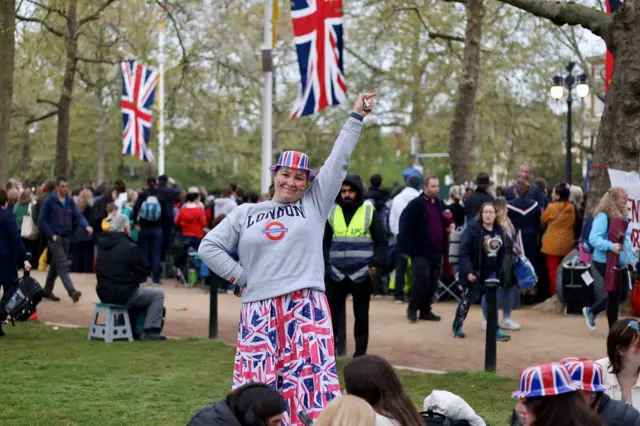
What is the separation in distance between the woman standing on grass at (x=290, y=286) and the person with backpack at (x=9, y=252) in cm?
721

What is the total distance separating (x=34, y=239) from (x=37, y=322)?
22.0 feet

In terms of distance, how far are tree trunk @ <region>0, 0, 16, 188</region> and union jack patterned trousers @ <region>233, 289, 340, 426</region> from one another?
10.2m

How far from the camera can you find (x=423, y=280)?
46.4ft

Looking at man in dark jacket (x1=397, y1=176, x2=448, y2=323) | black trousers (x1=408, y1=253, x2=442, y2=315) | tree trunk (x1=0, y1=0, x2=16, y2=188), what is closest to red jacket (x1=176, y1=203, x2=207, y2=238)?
tree trunk (x1=0, y1=0, x2=16, y2=188)

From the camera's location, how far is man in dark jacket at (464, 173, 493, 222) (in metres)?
16.0

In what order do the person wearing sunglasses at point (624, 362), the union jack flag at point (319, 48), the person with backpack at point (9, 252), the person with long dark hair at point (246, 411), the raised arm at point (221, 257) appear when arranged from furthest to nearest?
the union jack flag at point (319, 48) < the person with backpack at point (9, 252) < the raised arm at point (221, 257) < the person wearing sunglasses at point (624, 362) < the person with long dark hair at point (246, 411)

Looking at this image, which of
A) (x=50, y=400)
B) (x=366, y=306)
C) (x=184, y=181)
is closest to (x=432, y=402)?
(x=50, y=400)

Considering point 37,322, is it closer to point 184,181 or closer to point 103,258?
point 103,258

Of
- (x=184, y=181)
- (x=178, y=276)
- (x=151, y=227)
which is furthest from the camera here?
(x=184, y=181)

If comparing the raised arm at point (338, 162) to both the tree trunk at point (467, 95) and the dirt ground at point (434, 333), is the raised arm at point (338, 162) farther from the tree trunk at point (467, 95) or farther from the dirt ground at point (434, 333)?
the tree trunk at point (467, 95)

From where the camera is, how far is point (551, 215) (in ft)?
53.9

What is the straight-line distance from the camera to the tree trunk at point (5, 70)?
605 inches

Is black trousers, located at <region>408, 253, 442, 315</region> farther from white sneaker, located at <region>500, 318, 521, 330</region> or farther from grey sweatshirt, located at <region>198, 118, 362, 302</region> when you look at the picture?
grey sweatshirt, located at <region>198, 118, 362, 302</region>

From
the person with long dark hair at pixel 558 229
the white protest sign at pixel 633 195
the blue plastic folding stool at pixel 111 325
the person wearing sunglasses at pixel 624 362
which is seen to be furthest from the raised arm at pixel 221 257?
the person with long dark hair at pixel 558 229
